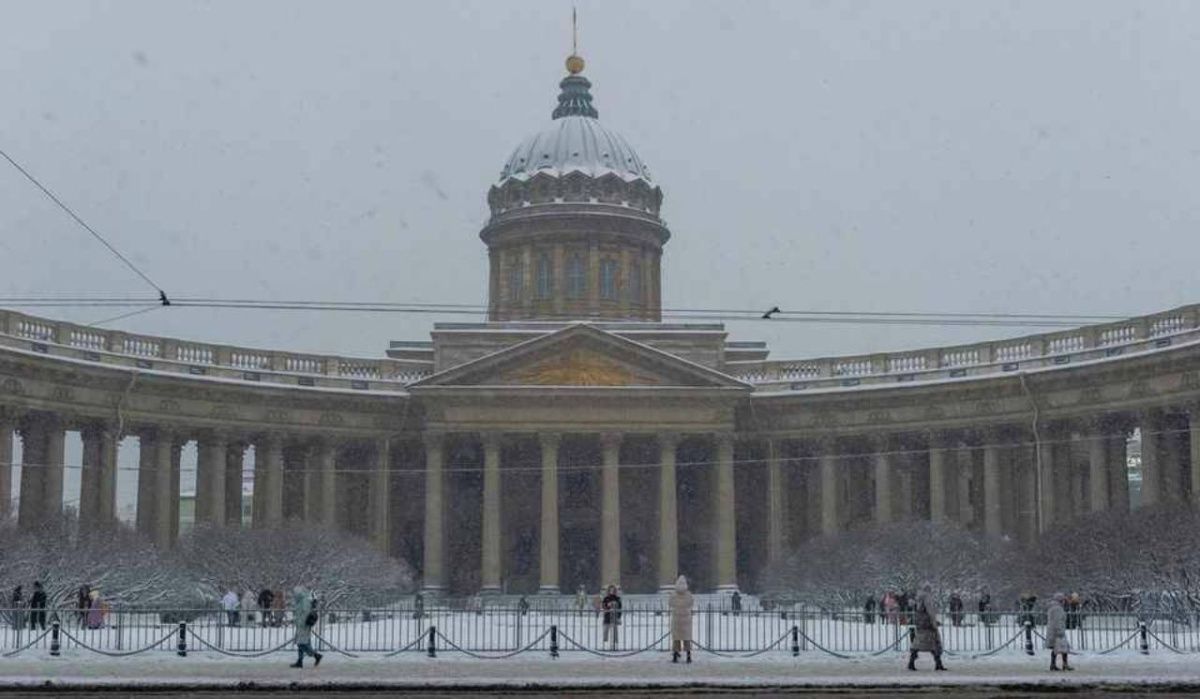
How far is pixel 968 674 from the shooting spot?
93.3 feet

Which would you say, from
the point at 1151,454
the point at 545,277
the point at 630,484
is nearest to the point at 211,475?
the point at 630,484

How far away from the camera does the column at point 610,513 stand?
70750 mm

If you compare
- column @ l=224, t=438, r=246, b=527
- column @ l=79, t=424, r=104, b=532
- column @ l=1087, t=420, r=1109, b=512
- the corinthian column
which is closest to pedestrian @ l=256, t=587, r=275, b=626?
column @ l=79, t=424, r=104, b=532

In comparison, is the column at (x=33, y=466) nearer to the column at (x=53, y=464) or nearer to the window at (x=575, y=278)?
the column at (x=53, y=464)

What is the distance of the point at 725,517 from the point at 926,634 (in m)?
42.3

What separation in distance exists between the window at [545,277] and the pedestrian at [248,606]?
124 ft

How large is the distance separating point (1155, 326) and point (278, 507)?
35183mm

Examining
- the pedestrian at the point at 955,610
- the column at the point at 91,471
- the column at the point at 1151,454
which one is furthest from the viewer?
the column at the point at 91,471

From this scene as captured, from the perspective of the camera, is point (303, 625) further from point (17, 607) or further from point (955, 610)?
point (955, 610)

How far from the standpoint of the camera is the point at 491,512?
71062mm

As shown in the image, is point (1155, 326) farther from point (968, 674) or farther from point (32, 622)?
point (32, 622)

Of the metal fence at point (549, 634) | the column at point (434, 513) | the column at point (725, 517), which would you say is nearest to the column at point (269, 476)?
the column at point (434, 513)

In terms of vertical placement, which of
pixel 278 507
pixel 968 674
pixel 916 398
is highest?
pixel 916 398

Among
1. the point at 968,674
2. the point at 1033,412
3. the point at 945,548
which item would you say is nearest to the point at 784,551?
the point at 1033,412
